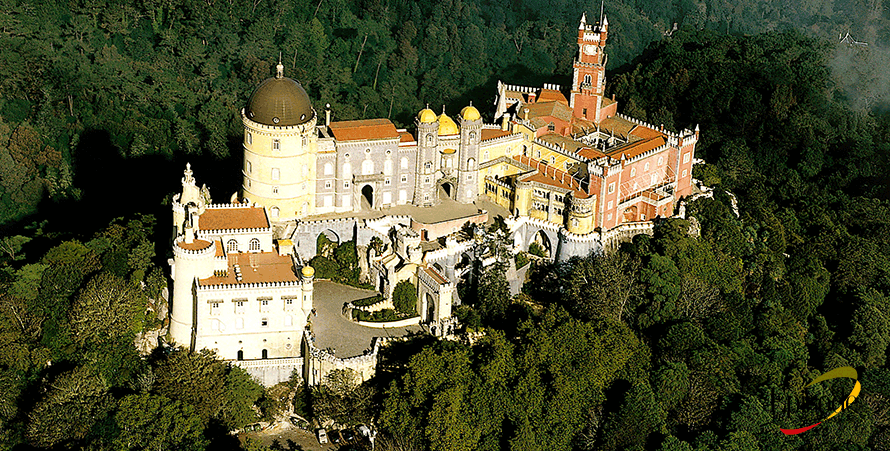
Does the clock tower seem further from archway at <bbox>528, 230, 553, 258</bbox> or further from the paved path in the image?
the paved path

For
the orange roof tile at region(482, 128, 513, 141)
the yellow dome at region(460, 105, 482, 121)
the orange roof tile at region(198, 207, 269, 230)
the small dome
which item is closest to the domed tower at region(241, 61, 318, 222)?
the small dome

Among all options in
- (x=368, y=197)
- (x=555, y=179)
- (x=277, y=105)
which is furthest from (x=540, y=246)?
(x=277, y=105)

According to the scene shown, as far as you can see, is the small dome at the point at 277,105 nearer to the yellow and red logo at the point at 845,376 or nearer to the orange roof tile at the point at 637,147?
the orange roof tile at the point at 637,147

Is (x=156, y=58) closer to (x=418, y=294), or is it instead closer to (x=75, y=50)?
(x=75, y=50)

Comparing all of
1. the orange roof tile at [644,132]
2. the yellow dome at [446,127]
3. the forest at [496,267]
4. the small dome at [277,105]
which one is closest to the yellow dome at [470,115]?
the yellow dome at [446,127]

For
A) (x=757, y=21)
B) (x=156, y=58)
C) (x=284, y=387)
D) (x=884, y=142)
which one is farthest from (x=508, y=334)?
(x=757, y=21)

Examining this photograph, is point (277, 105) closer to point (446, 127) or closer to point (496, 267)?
point (446, 127)

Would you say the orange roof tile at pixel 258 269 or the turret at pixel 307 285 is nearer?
the orange roof tile at pixel 258 269
